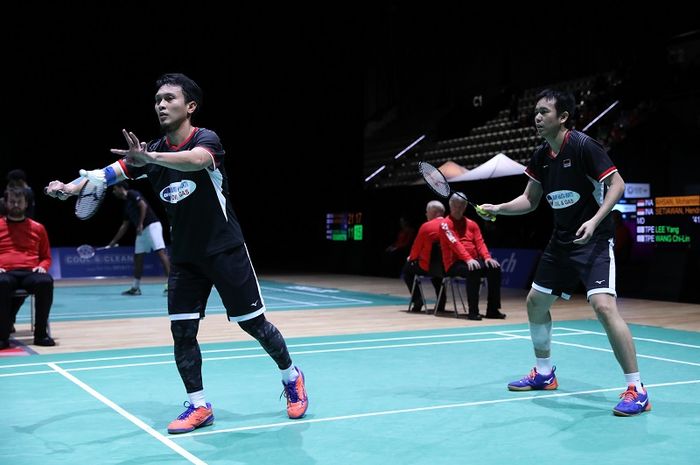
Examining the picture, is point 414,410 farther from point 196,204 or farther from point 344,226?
point 344,226

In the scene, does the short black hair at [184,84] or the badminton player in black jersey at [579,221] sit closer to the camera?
the short black hair at [184,84]

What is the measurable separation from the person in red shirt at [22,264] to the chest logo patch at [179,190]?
362 cm

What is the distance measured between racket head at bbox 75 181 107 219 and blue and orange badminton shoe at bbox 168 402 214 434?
1149 mm

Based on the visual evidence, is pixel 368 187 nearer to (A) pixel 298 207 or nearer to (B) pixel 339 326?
(A) pixel 298 207

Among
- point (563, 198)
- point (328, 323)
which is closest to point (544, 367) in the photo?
point (563, 198)

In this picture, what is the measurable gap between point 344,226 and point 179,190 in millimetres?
15696

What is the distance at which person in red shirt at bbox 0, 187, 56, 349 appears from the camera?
7281mm

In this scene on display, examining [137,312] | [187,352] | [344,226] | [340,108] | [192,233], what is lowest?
[137,312]

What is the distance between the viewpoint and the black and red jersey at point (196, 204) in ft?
13.8

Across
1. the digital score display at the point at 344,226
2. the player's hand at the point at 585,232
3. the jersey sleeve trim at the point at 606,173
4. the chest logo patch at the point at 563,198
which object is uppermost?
the jersey sleeve trim at the point at 606,173

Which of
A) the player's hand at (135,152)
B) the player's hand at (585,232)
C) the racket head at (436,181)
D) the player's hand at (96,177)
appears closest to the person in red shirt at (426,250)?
the racket head at (436,181)

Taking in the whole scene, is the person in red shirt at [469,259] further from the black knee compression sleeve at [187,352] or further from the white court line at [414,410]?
the black knee compression sleeve at [187,352]

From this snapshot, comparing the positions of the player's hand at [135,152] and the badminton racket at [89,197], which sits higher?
the player's hand at [135,152]

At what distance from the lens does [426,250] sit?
10062mm
